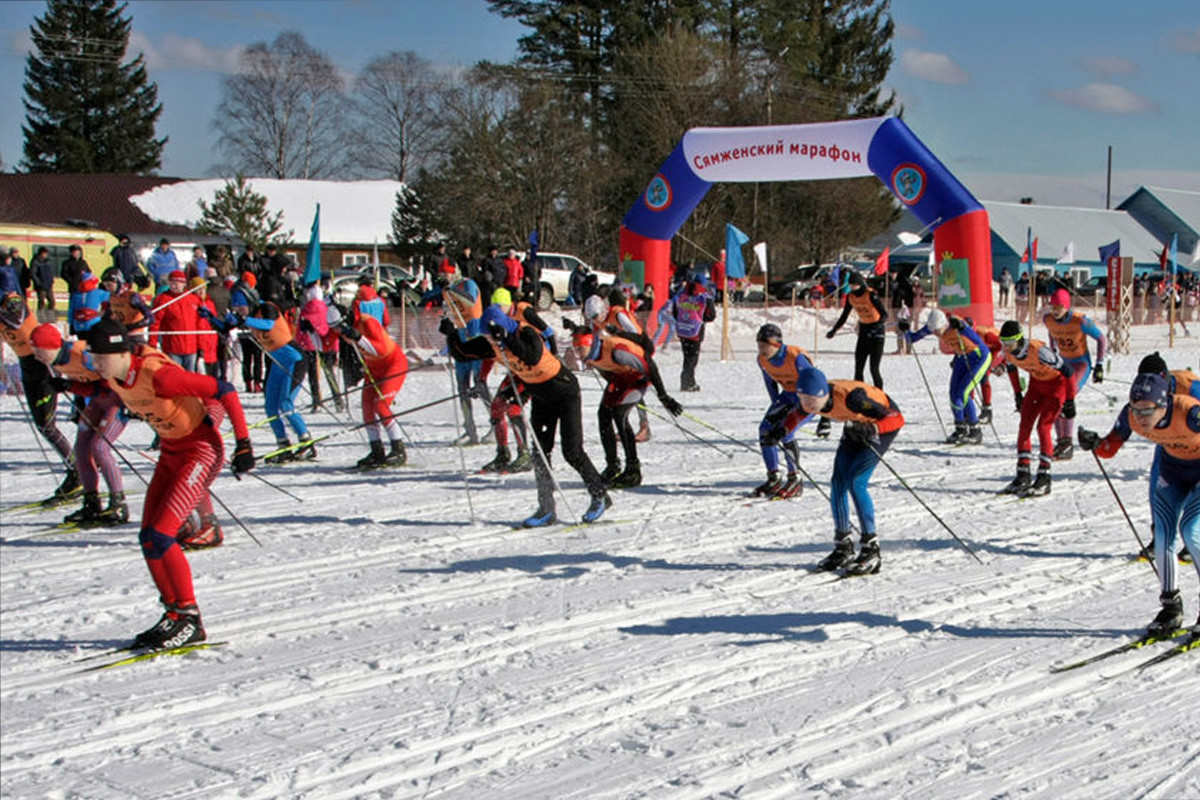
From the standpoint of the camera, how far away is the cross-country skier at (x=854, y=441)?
6898 millimetres

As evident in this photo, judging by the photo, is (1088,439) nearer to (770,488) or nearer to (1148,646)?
(1148,646)

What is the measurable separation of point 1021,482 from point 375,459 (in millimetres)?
5997

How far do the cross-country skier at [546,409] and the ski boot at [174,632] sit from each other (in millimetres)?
3072

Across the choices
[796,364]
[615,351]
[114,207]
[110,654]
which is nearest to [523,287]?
[615,351]

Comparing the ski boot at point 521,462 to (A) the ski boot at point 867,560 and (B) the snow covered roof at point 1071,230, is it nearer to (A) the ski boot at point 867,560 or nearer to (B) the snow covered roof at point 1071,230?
(A) the ski boot at point 867,560

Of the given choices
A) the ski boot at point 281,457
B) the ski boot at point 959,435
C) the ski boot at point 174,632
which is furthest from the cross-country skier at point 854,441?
the ski boot at point 281,457

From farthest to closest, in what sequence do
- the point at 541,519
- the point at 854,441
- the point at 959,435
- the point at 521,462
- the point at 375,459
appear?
the point at 959,435 < the point at 375,459 < the point at 521,462 < the point at 541,519 < the point at 854,441

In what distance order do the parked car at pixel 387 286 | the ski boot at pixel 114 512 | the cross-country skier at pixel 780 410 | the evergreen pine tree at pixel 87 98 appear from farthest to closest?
1. the evergreen pine tree at pixel 87 98
2. the parked car at pixel 387 286
3. the ski boot at pixel 114 512
4. the cross-country skier at pixel 780 410

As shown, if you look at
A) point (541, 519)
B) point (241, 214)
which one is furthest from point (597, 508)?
point (241, 214)

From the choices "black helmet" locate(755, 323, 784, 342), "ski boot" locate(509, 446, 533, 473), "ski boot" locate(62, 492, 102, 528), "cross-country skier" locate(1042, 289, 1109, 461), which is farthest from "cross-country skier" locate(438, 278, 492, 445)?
"cross-country skier" locate(1042, 289, 1109, 461)

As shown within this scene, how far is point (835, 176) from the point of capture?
21047 millimetres

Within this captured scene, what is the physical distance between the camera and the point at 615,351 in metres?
9.74

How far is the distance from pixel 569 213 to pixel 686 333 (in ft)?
78.1


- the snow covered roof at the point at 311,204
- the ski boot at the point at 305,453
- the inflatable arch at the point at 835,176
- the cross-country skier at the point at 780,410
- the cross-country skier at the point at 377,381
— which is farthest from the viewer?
the snow covered roof at the point at 311,204
